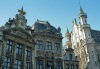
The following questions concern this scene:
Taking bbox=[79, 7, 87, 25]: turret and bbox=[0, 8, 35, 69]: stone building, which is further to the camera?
bbox=[79, 7, 87, 25]: turret

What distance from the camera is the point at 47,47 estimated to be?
1129 inches

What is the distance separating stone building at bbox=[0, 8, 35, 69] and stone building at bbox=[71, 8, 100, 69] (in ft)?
53.9

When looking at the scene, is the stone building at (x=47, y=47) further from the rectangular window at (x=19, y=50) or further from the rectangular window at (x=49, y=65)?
the rectangular window at (x=19, y=50)

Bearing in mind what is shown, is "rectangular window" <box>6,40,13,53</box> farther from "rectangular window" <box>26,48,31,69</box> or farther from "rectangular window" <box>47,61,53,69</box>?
"rectangular window" <box>47,61,53,69</box>

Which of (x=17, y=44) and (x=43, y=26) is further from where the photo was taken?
(x=43, y=26)

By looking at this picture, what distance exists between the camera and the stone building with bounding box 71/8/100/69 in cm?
3783

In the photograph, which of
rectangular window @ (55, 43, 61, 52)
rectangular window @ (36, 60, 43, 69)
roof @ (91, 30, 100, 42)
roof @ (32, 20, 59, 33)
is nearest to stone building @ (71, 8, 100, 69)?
roof @ (91, 30, 100, 42)

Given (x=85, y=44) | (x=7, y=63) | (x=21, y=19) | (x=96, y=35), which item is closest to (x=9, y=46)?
(x=7, y=63)

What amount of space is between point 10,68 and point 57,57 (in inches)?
350

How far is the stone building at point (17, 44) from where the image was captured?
2294cm

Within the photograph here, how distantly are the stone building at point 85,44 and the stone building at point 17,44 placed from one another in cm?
1641

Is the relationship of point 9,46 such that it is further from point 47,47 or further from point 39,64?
point 47,47

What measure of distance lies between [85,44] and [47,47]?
46.9ft

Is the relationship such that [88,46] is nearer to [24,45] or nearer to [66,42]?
[66,42]
